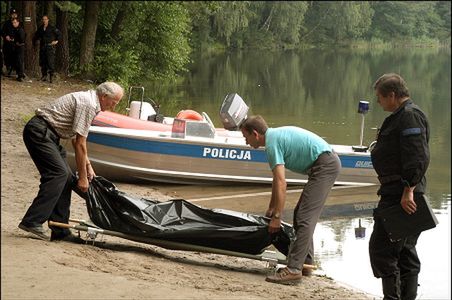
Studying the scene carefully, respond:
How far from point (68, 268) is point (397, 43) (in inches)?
3050

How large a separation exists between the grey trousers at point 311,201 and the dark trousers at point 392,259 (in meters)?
1.07

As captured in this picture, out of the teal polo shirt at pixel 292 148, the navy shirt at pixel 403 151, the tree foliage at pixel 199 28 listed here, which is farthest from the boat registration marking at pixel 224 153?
the navy shirt at pixel 403 151

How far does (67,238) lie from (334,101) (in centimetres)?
2564

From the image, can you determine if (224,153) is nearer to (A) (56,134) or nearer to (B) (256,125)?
(B) (256,125)

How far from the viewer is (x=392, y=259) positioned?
19.5 feet

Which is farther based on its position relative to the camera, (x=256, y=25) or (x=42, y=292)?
(x=256, y=25)

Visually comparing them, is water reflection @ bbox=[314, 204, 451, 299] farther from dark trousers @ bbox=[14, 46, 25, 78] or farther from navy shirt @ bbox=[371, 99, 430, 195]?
dark trousers @ bbox=[14, 46, 25, 78]

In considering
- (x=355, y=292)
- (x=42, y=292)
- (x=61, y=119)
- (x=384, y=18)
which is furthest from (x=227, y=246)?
(x=384, y=18)

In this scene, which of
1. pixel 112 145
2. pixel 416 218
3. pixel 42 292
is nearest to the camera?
pixel 42 292

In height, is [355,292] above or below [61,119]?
below

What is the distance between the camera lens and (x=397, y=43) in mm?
80562

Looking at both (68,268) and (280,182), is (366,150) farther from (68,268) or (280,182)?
(68,268)

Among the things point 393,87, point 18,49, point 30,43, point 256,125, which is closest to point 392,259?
point 393,87

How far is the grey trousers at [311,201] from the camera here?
700 cm
